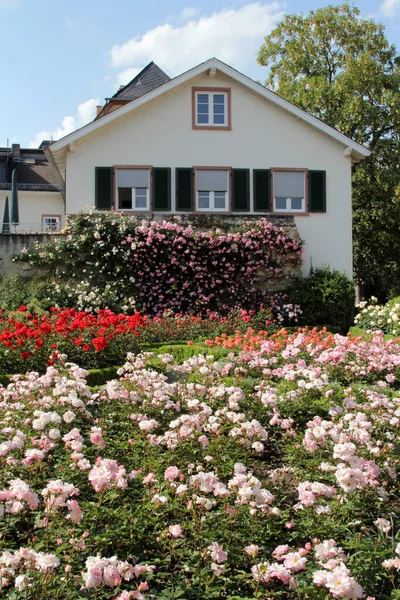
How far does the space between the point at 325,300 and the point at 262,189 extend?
4.36 metres

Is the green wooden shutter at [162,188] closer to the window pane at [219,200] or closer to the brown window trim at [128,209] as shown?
the brown window trim at [128,209]

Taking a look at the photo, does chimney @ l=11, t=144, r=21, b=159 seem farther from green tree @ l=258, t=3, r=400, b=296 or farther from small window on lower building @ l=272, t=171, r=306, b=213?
small window on lower building @ l=272, t=171, r=306, b=213

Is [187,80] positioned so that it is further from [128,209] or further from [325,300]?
[325,300]

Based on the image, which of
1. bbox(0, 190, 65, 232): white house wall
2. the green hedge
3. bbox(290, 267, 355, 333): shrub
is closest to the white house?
bbox(290, 267, 355, 333): shrub

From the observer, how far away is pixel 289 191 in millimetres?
19500

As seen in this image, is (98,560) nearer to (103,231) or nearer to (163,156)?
(103,231)

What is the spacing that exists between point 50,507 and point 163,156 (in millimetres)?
16924

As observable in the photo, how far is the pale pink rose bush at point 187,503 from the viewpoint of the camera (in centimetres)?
293

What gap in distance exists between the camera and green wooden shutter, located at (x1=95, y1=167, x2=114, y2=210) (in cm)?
1873

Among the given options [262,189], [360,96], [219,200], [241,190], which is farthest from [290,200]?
[360,96]

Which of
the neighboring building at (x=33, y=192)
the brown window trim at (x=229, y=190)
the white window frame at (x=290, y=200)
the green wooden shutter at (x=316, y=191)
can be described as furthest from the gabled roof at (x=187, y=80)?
the neighboring building at (x=33, y=192)

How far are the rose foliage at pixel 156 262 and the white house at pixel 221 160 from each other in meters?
2.08

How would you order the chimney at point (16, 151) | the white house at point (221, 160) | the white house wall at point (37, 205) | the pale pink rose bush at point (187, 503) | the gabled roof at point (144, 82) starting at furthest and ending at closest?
the chimney at point (16, 151) < the white house wall at point (37, 205) < the gabled roof at point (144, 82) < the white house at point (221, 160) < the pale pink rose bush at point (187, 503)

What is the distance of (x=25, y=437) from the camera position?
4363 mm
